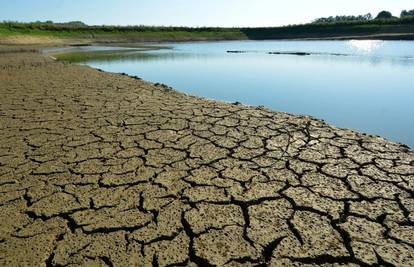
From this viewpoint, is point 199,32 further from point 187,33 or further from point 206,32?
point 187,33

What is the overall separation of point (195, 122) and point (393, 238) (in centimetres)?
312

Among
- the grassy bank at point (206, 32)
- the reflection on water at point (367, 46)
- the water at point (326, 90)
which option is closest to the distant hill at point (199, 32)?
the grassy bank at point (206, 32)

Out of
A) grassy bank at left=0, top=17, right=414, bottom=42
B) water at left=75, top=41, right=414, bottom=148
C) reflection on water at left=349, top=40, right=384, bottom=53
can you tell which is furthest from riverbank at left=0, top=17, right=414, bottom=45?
water at left=75, top=41, right=414, bottom=148

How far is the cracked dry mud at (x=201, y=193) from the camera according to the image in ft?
6.77

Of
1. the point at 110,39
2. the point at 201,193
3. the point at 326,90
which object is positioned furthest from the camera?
the point at 110,39

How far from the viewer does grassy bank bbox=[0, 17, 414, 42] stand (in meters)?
36.9

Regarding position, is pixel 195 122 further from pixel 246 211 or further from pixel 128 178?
pixel 246 211

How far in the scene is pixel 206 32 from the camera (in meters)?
55.6

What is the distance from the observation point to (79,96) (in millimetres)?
6902

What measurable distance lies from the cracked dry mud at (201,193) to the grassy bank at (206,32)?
31.7 metres

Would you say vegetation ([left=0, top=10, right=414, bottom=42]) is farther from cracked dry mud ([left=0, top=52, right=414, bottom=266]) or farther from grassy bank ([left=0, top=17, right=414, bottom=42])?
cracked dry mud ([left=0, top=52, right=414, bottom=266])

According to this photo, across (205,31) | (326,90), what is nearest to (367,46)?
(326,90)

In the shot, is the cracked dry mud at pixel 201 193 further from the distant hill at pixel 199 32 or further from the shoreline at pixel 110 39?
the distant hill at pixel 199 32

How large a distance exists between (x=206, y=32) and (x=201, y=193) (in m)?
55.5
